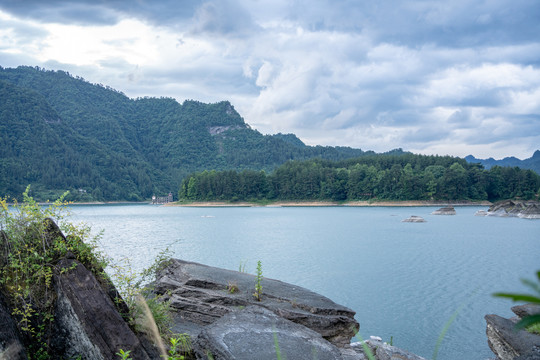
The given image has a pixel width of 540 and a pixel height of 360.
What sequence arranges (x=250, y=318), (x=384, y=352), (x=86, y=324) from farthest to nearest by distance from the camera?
(x=384, y=352) → (x=250, y=318) → (x=86, y=324)

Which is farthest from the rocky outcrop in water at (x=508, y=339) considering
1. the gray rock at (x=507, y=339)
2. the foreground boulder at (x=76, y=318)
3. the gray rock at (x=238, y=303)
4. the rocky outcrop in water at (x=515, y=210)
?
the rocky outcrop in water at (x=515, y=210)

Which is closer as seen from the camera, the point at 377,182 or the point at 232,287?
the point at 232,287

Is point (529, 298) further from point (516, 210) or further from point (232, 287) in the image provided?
point (516, 210)

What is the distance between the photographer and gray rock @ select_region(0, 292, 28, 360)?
4391 mm

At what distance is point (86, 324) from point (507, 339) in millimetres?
8661

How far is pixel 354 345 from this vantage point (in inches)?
393

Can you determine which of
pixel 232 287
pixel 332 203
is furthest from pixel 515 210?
pixel 232 287

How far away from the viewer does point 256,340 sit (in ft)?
19.7

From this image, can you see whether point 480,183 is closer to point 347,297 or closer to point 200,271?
point 347,297

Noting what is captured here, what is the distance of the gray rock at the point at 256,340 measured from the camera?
18.7ft

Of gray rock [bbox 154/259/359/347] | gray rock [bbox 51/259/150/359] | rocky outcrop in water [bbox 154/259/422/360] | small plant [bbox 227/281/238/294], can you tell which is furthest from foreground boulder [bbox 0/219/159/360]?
small plant [bbox 227/281/238/294]

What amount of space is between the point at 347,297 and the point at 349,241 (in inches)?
863

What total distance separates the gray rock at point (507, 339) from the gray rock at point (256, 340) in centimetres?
481

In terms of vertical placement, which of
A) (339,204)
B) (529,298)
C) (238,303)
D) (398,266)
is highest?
(529,298)
